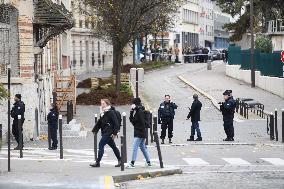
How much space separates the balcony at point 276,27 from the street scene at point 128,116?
192 millimetres

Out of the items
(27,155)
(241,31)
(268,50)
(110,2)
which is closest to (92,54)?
(241,31)

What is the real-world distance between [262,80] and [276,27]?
15.9 m

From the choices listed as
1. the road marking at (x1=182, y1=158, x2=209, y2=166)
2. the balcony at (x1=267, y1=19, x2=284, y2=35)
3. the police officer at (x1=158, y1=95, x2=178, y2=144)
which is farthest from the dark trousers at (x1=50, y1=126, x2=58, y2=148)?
the balcony at (x1=267, y1=19, x2=284, y2=35)

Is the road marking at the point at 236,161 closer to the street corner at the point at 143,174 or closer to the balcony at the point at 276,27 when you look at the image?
the street corner at the point at 143,174

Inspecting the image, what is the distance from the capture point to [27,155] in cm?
2431

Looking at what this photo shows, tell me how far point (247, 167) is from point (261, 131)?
10.7 metres

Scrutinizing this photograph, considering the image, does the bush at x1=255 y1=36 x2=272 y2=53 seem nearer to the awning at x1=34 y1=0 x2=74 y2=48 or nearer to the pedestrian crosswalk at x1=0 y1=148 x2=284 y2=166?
the awning at x1=34 y1=0 x2=74 y2=48

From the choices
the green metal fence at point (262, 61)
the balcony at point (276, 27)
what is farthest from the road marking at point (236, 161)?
the balcony at point (276, 27)

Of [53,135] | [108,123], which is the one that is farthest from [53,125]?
[108,123]

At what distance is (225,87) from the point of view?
50906mm

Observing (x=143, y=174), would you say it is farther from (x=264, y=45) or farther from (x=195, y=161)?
(x=264, y=45)

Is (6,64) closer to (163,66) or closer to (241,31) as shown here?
(163,66)

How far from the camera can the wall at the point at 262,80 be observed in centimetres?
4622

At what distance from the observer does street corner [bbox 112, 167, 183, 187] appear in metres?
18.2
